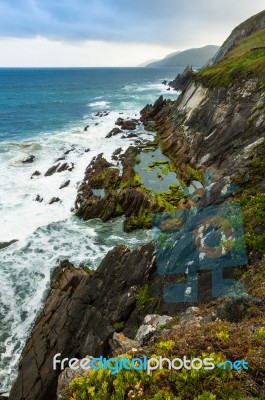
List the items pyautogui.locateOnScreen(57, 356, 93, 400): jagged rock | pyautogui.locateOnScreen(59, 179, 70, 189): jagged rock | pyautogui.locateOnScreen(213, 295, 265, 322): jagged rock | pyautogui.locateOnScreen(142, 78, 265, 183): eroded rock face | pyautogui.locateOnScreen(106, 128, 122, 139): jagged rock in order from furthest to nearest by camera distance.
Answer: pyautogui.locateOnScreen(106, 128, 122, 139): jagged rock → pyautogui.locateOnScreen(59, 179, 70, 189): jagged rock → pyautogui.locateOnScreen(142, 78, 265, 183): eroded rock face → pyautogui.locateOnScreen(213, 295, 265, 322): jagged rock → pyautogui.locateOnScreen(57, 356, 93, 400): jagged rock

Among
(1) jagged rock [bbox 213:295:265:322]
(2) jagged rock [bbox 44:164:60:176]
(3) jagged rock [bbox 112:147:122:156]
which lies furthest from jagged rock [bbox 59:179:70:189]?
(1) jagged rock [bbox 213:295:265:322]

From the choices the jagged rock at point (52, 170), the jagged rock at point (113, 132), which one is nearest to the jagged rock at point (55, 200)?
the jagged rock at point (52, 170)

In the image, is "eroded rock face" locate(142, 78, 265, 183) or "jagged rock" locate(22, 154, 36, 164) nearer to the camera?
"eroded rock face" locate(142, 78, 265, 183)

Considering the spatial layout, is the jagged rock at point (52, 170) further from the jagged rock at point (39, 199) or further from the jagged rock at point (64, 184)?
the jagged rock at point (39, 199)

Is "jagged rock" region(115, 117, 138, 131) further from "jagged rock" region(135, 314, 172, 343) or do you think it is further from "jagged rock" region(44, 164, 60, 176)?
"jagged rock" region(135, 314, 172, 343)

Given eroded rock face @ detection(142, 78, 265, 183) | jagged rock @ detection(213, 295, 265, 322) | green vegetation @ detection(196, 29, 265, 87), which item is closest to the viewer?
jagged rock @ detection(213, 295, 265, 322)

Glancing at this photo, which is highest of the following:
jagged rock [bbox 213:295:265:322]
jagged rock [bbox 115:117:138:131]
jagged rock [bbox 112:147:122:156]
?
jagged rock [bbox 213:295:265:322]

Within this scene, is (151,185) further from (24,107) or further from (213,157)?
(24,107)
